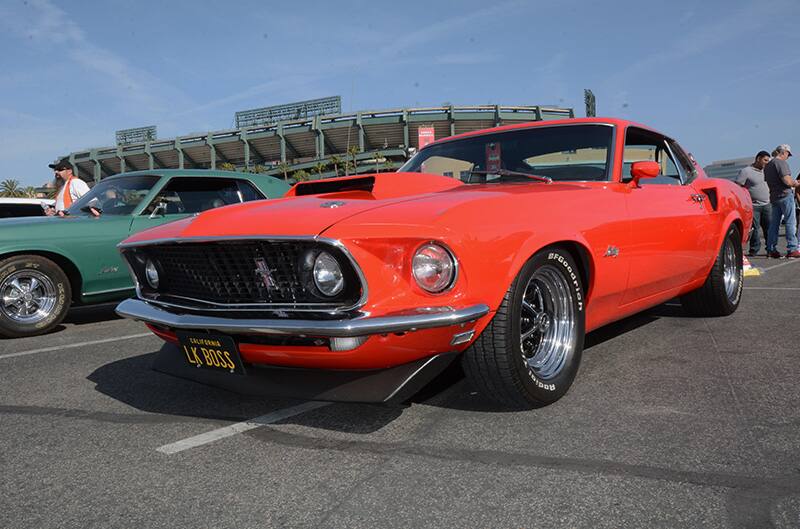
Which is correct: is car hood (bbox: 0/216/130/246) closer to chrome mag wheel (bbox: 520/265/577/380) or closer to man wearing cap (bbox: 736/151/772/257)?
chrome mag wheel (bbox: 520/265/577/380)

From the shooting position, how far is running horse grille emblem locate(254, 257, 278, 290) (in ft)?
8.48

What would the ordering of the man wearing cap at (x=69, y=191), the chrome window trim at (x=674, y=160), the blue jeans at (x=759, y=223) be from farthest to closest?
the blue jeans at (x=759, y=223), the man wearing cap at (x=69, y=191), the chrome window trim at (x=674, y=160)

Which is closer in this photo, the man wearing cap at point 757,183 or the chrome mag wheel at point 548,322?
the chrome mag wheel at point 548,322

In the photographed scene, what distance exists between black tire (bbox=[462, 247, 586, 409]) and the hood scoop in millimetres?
989

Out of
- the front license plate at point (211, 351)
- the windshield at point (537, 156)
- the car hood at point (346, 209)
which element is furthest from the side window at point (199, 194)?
the front license plate at point (211, 351)

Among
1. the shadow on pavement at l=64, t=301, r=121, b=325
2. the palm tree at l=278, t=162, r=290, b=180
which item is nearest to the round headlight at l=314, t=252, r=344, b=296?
the shadow on pavement at l=64, t=301, r=121, b=325

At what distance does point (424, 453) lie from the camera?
7.73ft

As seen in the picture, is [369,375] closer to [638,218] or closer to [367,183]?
[367,183]

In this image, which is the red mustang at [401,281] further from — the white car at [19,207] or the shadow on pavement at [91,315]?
the white car at [19,207]

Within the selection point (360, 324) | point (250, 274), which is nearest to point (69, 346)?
point (250, 274)

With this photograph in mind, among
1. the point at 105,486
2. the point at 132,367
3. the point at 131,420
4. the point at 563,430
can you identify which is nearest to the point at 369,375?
the point at 563,430

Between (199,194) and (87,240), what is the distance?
1195 millimetres

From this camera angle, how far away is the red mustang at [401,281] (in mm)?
2379

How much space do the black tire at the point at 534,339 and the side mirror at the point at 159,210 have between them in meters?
4.48
